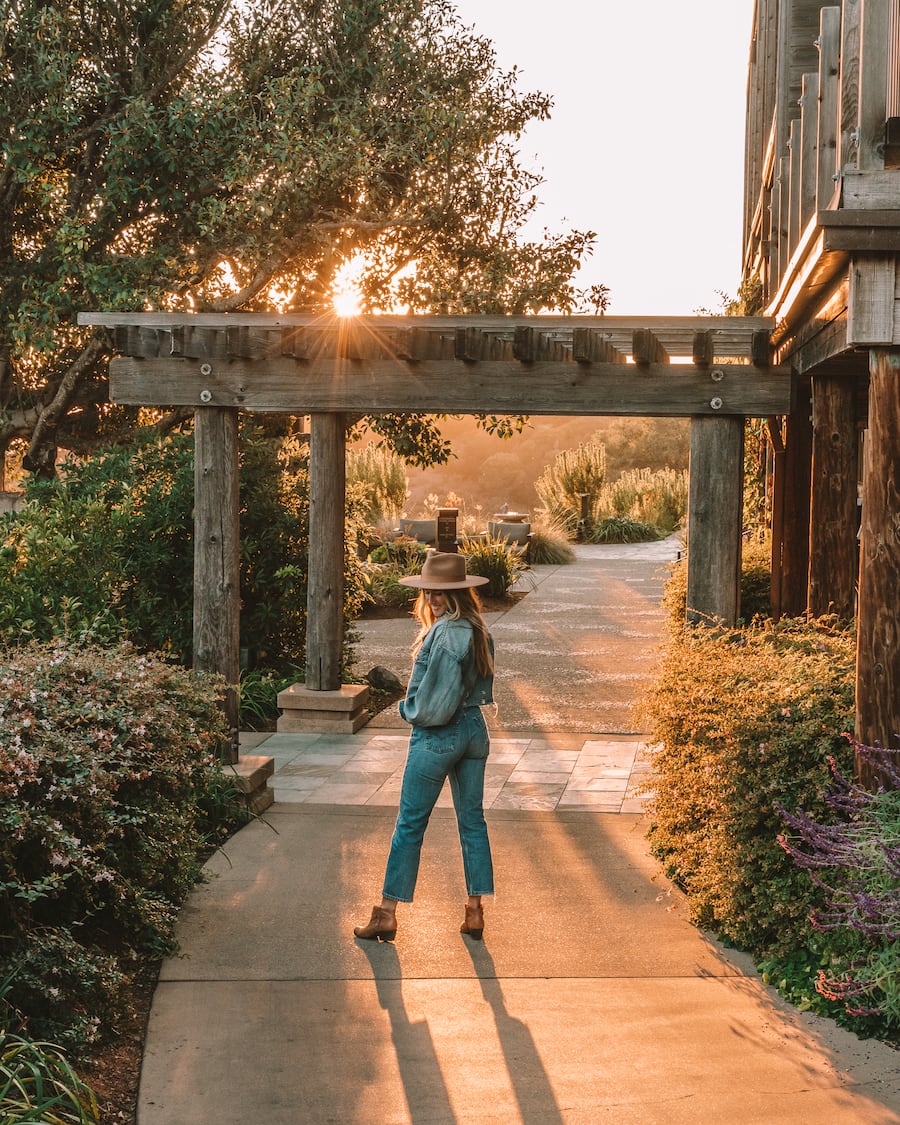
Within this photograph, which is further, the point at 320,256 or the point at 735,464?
the point at 320,256

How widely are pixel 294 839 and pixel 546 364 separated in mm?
2980

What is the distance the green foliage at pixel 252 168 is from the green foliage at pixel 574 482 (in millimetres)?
14169

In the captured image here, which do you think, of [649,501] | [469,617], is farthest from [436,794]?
[649,501]

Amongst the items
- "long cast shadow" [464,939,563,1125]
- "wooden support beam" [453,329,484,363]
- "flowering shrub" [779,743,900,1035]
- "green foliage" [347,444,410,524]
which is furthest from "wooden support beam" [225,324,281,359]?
"green foliage" [347,444,410,524]

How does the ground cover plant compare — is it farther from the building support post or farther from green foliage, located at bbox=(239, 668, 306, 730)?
green foliage, located at bbox=(239, 668, 306, 730)

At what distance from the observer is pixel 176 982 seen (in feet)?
15.3

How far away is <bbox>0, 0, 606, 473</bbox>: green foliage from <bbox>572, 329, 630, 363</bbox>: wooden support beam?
583 centimetres

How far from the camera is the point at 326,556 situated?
31.1 feet

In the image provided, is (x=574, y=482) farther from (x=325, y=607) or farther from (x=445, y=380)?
(x=445, y=380)

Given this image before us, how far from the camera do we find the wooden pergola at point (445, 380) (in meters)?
7.09

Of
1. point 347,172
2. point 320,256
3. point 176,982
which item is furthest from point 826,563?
point 320,256

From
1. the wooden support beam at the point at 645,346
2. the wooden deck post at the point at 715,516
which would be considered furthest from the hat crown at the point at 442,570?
the wooden deck post at the point at 715,516

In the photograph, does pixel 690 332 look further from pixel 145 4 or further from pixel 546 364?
pixel 145 4

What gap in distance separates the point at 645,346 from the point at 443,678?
8.91ft
